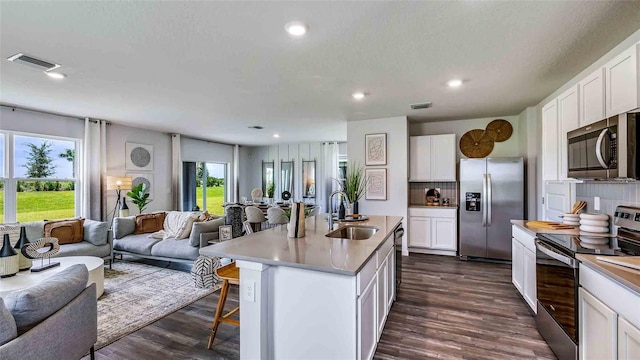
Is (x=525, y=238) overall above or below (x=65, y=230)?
above

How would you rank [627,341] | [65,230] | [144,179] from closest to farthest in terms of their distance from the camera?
[627,341], [65,230], [144,179]

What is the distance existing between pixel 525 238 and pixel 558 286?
93cm

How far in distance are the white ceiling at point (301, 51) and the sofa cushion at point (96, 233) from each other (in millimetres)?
1828

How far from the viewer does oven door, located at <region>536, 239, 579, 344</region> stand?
187 centimetres

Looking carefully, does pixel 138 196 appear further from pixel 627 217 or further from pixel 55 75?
pixel 627 217

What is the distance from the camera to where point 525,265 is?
9.67ft

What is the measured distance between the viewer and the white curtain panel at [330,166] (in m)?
8.66

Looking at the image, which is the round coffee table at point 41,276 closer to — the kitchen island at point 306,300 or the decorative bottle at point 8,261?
the decorative bottle at point 8,261

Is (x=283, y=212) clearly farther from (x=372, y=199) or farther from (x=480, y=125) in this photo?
(x=480, y=125)

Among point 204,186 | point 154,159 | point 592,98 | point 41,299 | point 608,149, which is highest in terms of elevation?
point 592,98

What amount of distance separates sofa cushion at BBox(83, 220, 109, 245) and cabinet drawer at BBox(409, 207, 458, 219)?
5033 mm

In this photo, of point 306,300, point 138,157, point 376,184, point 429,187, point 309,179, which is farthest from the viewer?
point 309,179

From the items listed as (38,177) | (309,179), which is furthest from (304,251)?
(309,179)

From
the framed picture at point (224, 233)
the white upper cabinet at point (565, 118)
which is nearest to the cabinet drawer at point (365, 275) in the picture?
the white upper cabinet at point (565, 118)
